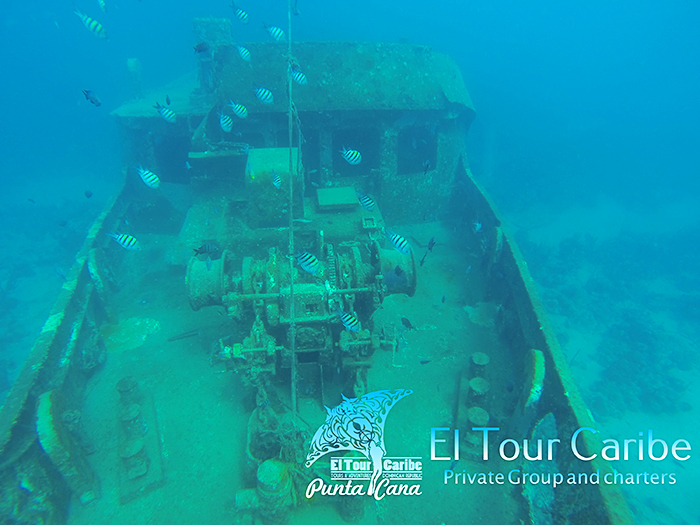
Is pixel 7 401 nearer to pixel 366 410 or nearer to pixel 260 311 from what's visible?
pixel 260 311

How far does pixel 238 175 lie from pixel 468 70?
5274 cm

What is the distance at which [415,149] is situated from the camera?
1252 cm

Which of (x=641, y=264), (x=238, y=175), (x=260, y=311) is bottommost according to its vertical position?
(x=260, y=311)

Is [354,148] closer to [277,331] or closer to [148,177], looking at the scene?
[148,177]

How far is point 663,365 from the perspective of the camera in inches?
464

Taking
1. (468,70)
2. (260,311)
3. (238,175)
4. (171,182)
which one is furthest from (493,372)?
(468,70)

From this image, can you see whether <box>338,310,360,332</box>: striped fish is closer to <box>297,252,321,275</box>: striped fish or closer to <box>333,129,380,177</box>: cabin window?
<box>297,252,321,275</box>: striped fish

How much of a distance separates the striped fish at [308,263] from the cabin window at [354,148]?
657cm

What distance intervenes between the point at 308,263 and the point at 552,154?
32728 mm

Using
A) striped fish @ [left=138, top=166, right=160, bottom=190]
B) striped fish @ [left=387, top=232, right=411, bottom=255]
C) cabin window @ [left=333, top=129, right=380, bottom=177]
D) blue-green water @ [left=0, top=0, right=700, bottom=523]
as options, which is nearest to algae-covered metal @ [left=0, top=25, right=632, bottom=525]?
striped fish @ [left=387, top=232, right=411, bottom=255]

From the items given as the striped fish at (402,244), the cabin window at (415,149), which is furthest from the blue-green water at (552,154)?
the striped fish at (402,244)

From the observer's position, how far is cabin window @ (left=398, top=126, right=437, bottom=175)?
11.9 meters
